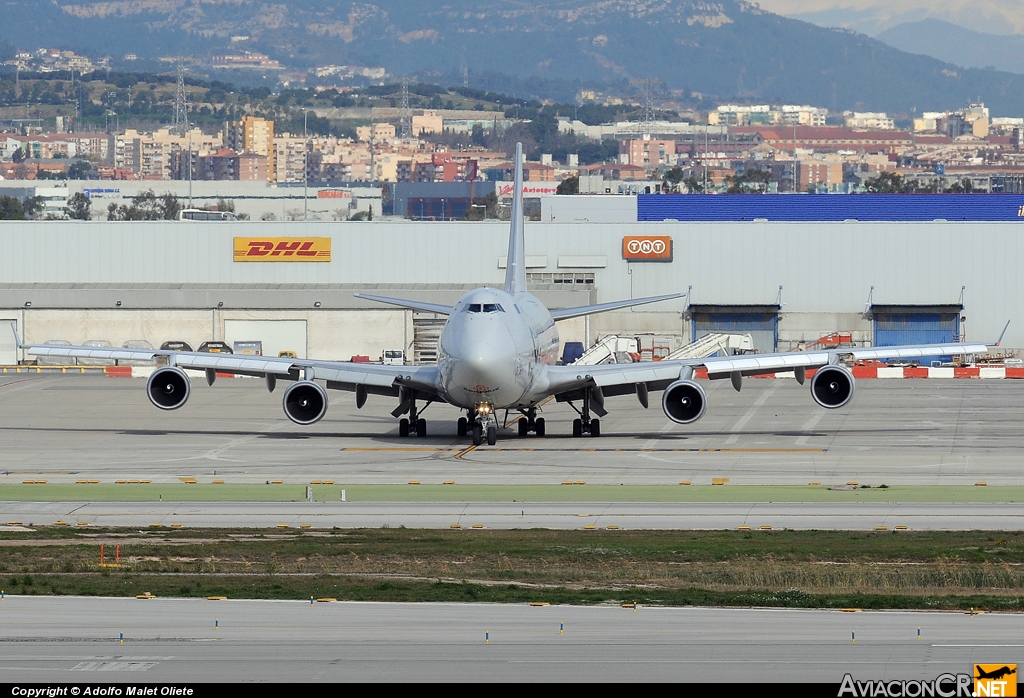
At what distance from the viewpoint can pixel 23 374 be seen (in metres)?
86.3

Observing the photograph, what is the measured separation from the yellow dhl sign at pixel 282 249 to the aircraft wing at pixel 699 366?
5319 centimetres

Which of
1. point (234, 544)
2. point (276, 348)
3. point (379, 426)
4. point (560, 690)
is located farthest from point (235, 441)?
point (276, 348)

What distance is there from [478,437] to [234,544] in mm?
18743

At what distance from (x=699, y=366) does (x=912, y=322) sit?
177ft

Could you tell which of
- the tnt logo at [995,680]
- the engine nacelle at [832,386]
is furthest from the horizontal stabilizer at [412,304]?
the tnt logo at [995,680]

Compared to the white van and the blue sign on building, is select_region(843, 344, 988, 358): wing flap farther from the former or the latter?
the blue sign on building

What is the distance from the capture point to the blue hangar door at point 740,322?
331 ft

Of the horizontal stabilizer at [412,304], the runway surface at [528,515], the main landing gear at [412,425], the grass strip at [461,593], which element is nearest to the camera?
the grass strip at [461,593]

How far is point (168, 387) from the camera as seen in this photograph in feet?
166

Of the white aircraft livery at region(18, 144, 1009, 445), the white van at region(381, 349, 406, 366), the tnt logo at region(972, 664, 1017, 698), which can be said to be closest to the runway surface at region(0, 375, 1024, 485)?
the white aircraft livery at region(18, 144, 1009, 445)

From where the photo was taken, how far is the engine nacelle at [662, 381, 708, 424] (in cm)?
4841

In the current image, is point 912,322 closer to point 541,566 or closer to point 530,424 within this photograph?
point 530,424

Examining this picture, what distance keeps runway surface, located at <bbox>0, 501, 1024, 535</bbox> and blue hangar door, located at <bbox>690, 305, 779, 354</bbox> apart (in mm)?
64225

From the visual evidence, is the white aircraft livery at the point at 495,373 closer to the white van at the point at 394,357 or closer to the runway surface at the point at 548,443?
the runway surface at the point at 548,443
